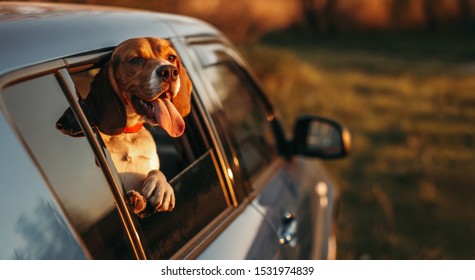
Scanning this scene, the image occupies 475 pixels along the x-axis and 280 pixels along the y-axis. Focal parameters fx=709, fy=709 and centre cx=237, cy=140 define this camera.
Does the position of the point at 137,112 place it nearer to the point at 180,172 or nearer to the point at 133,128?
the point at 133,128

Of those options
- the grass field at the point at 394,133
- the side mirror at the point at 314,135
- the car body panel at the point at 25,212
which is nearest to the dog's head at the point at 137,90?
the car body panel at the point at 25,212

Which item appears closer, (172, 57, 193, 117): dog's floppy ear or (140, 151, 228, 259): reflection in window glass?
(140, 151, 228, 259): reflection in window glass

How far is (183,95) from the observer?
7.73ft

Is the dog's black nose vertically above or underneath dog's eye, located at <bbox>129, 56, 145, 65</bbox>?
underneath

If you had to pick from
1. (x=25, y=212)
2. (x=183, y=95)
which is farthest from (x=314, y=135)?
(x=25, y=212)

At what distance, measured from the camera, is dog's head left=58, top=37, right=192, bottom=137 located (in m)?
2.00

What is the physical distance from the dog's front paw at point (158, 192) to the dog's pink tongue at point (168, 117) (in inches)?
6.3

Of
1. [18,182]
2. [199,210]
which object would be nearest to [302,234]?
[199,210]

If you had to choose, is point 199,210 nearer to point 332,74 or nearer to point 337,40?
point 332,74

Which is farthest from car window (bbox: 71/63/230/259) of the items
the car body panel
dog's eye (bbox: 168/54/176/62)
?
the car body panel

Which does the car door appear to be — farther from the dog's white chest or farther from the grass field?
the grass field

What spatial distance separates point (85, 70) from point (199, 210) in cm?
64

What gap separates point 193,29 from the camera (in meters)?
2.83

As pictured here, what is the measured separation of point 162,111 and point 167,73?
0.39 feet
